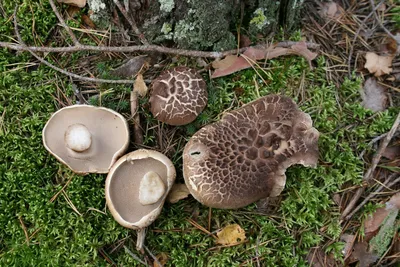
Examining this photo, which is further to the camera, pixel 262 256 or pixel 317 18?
pixel 317 18

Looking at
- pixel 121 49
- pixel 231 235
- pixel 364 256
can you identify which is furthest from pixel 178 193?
pixel 364 256

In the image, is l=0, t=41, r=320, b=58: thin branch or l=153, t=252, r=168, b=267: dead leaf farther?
l=0, t=41, r=320, b=58: thin branch

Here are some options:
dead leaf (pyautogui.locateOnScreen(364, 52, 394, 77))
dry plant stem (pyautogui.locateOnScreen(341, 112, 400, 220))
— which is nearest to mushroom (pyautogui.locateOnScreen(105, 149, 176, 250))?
dry plant stem (pyautogui.locateOnScreen(341, 112, 400, 220))

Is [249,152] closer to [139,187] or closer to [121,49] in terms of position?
[139,187]

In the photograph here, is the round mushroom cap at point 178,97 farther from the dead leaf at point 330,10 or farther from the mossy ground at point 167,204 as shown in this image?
the dead leaf at point 330,10

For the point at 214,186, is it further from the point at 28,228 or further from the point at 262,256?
the point at 28,228

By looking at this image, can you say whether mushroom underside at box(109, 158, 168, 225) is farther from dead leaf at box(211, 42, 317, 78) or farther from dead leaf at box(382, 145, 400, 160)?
dead leaf at box(382, 145, 400, 160)

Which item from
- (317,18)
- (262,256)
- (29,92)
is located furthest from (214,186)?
(317,18)
